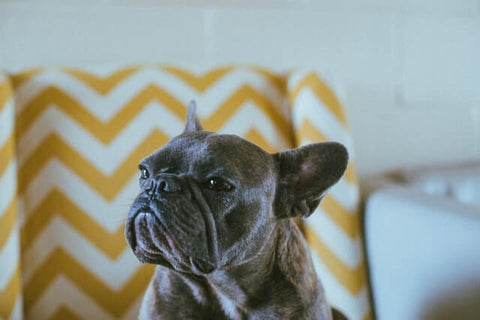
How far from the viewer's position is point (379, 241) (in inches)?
35.2

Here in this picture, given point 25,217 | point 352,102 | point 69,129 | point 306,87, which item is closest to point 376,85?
point 352,102

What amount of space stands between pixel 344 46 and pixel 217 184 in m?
0.98

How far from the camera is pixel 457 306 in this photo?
0.77 metres

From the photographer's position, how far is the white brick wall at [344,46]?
3.68 ft

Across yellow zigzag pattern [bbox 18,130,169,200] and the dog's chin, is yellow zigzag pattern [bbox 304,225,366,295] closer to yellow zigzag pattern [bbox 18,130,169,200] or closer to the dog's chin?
yellow zigzag pattern [bbox 18,130,169,200]

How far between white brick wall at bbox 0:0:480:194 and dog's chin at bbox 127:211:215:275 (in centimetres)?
74

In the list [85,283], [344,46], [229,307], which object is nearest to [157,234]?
[229,307]

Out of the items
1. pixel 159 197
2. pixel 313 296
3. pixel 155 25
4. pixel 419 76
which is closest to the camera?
pixel 159 197

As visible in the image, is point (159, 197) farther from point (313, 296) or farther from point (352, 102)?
point (352, 102)

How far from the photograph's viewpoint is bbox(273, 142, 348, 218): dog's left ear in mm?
477

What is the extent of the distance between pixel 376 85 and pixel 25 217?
0.97 meters

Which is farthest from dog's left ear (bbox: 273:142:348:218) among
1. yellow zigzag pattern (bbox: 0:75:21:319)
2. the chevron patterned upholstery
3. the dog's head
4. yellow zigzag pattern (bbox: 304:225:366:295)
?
yellow zigzag pattern (bbox: 0:75:21:319)

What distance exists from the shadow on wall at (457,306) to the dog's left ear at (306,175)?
0.40m

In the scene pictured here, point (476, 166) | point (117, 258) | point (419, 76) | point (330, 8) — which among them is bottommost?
point (476, 166)
